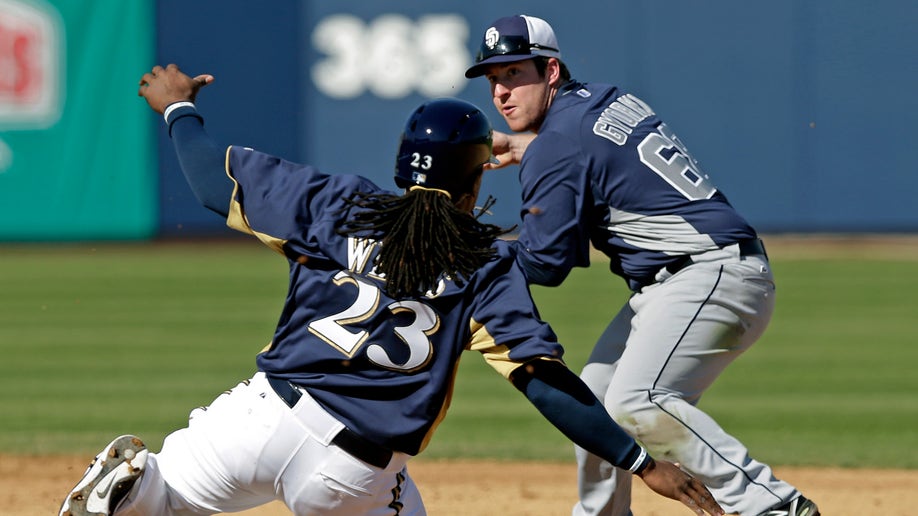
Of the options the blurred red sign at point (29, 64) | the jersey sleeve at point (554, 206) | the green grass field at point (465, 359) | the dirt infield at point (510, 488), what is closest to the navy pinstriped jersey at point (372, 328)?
the jersey sleeve at point (554, 206)

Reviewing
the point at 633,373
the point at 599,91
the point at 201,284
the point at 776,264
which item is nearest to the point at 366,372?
the point at 633,373

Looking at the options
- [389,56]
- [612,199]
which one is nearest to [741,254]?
[612,199]

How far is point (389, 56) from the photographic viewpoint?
61.1 feet

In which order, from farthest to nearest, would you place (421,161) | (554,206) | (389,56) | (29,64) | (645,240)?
(389,56)
(29,64)
(645,240)
(554,206)
(421,161)

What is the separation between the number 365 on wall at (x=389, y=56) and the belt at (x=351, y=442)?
15403 millimetres

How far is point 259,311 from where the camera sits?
12820mm

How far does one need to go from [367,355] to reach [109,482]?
67 cm

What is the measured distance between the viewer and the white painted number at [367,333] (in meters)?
3.23

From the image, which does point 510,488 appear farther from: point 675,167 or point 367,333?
point 367,333

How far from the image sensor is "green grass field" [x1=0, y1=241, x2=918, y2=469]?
24.5ft

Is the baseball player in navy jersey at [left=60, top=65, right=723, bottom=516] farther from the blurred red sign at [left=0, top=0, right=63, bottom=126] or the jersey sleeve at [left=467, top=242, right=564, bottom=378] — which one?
the blurred red sign at [left=0, top=0, right=63, bottom=126]

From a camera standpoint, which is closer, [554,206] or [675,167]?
[554,206]

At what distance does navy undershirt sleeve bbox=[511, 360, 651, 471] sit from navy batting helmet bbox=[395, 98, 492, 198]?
1.66 feet

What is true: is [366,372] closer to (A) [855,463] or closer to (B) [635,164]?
(B) [635,164]
